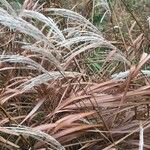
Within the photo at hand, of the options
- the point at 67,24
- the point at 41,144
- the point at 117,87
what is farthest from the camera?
the point at 67,24

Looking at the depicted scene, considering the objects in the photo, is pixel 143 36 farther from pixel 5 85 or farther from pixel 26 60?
pixel 26 60

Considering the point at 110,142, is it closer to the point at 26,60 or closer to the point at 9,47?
the point at 26,60

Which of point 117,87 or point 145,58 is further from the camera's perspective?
point 117,87

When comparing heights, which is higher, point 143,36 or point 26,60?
point 26,60

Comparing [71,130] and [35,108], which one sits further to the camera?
[35,108]

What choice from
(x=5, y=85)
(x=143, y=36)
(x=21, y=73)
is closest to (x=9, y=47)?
(x=21, y=73)

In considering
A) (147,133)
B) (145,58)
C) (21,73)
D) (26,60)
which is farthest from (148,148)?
(21,73)

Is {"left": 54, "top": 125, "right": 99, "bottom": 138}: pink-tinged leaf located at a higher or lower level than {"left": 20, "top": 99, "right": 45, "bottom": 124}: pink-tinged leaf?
lower

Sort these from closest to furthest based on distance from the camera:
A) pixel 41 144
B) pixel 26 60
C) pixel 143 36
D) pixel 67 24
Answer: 1. pixel 26 60
2. pixel 41 144
3. pixel 143 36
4. pixel 67 24

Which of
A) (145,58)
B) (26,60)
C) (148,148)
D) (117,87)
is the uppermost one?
(26,60)

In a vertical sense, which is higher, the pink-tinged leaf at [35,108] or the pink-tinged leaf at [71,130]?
the pink-tinged leaf at [35,108]
